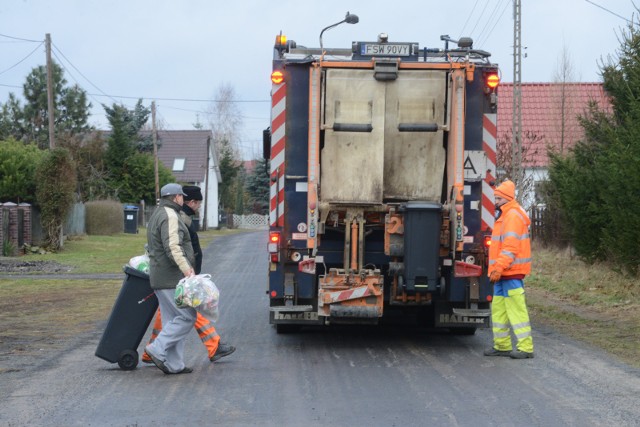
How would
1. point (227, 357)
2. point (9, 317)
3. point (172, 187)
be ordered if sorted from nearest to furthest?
point (172, 187), point (227, 357), point (9, 317)

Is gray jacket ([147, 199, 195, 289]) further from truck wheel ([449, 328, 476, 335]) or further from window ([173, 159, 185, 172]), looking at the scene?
window ([173, 159, 185, 172])

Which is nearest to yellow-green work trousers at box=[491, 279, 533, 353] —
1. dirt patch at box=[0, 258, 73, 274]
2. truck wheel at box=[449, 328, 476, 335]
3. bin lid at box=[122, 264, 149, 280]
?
truck wheel at box=[449, 328, 476, 335]

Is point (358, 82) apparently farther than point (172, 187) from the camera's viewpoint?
Yes

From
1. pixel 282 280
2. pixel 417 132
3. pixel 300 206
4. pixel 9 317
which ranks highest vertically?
pixel 417 132

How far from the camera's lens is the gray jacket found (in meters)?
9.19

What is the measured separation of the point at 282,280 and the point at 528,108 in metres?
31.0

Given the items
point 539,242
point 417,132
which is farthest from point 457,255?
point 539,242

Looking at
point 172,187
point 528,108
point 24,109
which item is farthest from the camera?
point 24,109

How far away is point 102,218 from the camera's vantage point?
4034 cm

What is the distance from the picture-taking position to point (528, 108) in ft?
132

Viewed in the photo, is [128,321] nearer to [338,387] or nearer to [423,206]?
[338,387]

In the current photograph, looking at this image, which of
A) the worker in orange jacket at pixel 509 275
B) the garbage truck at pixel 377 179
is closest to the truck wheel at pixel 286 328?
the garbage truck at pixel 377 179

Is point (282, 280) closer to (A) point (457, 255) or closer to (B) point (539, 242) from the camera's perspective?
(A) point (457, 255)

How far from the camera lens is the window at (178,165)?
71.4 meters
